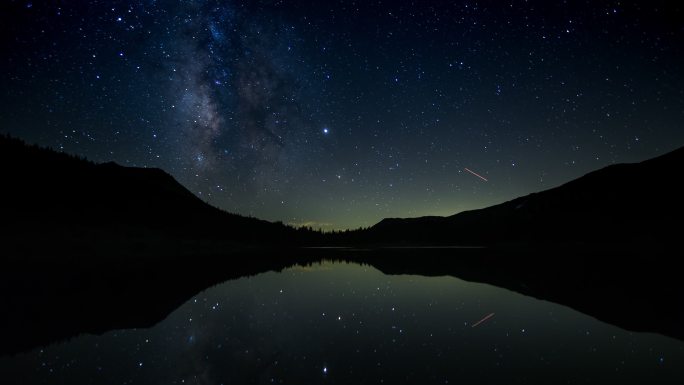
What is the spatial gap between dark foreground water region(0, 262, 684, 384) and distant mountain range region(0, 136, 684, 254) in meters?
65.8

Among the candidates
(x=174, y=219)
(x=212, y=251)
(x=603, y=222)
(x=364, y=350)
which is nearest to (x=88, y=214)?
(x=174, y=219)

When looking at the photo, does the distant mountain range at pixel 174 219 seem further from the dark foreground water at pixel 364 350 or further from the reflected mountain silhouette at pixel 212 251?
the dark foreground water at pixel 364 350

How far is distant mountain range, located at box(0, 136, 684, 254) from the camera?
7044 centimetres

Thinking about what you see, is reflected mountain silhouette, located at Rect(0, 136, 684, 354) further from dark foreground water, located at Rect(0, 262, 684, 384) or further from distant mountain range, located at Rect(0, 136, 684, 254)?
dark foreground water, located at Rect(0, 262, 684, 384)

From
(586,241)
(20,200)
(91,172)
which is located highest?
(91,172)

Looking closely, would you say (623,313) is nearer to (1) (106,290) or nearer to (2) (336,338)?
(2) (336,338)

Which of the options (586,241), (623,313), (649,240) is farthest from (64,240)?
(649,240)

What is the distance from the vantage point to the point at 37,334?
9.50 m

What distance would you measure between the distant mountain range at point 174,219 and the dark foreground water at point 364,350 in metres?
65.8

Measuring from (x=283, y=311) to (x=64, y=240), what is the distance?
7346cm

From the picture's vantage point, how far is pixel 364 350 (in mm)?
8500

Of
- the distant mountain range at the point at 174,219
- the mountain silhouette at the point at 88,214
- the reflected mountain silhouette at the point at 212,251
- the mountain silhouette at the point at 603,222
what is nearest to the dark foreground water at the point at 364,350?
the reflected mountain silhouette at the point at 212,251

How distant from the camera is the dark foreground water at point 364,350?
6.83 meters

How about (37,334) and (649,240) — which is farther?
(649,240)
